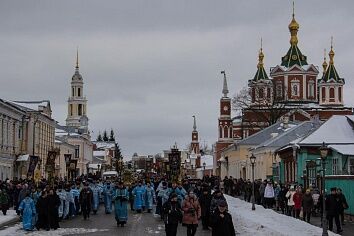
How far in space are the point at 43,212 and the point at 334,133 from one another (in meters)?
20.6

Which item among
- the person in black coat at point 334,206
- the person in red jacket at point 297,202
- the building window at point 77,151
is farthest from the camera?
the building window at point 77,151

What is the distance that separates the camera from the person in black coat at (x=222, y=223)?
12.9m

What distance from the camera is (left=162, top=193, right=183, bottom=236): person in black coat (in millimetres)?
18766

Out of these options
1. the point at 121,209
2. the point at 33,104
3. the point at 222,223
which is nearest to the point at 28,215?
the point at 121,209

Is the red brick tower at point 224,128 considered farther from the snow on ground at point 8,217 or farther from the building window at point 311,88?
the snow on ground at point 8,217

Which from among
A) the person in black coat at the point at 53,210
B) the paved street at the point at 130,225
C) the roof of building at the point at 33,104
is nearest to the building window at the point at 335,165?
the paved street at the point at 130,225

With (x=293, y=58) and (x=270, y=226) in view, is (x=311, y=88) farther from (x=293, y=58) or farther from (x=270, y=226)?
(x=270, y=226)

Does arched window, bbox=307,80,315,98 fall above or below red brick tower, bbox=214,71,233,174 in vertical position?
above

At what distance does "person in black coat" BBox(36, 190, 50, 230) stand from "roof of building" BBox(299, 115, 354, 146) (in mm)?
18854

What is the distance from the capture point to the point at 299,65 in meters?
105

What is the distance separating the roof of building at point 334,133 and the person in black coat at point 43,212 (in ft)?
61.9

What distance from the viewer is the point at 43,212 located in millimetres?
24734

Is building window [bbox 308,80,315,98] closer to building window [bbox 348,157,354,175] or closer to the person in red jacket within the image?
building window [bbox 348,157,354,175]

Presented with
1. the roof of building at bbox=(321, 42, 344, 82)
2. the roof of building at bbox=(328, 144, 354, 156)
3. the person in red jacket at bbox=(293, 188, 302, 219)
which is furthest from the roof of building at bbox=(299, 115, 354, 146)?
the roof of building at bbox=(321, 42, 344, 82)
